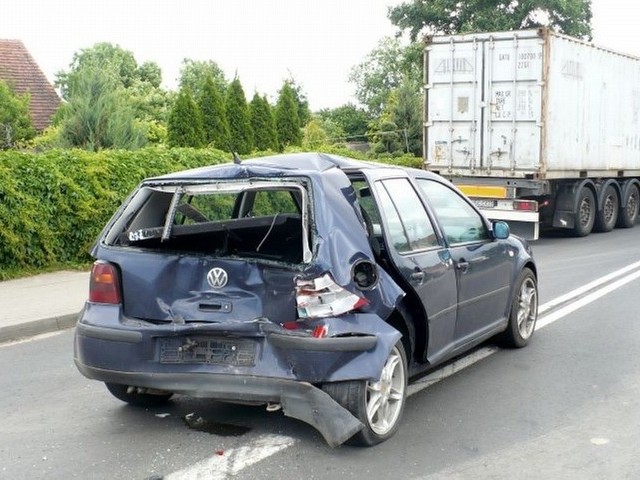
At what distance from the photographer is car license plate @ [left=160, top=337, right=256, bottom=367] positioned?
15.2 ft

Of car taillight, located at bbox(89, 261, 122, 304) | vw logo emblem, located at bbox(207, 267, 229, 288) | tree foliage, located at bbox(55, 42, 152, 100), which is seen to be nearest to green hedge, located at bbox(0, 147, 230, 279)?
car taillight, located at bbox(89, 261, 122, 304)

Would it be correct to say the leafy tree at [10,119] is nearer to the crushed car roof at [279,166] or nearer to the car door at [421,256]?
the crushed car roof at [279,166]

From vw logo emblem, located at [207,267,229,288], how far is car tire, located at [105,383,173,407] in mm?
979

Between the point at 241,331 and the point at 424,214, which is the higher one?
the point at 424,214

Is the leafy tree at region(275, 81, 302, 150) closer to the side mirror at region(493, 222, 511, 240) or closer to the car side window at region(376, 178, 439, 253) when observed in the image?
the side mirror at region(493, 222, 511, 240)

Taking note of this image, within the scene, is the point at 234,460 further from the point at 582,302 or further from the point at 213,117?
the point at 213,117

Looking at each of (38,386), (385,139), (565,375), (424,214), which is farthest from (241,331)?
(385,139)

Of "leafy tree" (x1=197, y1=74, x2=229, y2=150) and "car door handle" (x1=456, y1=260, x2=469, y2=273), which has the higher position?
"leafy tree" (x1=197, y1=74, x2=229, y2=150)

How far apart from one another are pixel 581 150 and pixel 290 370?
1357 centimetres

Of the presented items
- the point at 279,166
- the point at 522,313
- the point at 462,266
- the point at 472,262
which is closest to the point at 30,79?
the point at 522,313

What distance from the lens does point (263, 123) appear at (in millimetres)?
25562

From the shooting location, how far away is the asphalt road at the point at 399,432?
4449mm

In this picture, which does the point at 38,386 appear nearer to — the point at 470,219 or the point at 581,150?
the point at 470,219

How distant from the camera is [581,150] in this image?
54.9 ft
